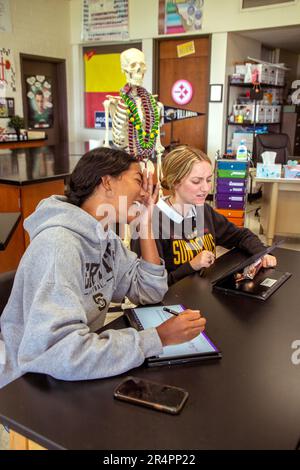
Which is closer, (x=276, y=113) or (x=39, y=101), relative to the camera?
(x=39, y=101)

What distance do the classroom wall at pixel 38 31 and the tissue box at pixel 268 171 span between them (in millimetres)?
3551

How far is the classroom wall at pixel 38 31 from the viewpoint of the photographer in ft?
19.4

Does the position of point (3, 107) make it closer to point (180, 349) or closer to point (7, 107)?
point (7, 107)

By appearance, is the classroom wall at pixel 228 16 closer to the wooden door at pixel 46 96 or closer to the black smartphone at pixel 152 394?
the wooden door at pixel 46 96

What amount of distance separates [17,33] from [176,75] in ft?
7.34

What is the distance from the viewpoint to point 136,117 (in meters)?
3.71

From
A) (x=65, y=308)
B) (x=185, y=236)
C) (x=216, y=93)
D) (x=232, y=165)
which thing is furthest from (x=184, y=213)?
(x=216, y=93)

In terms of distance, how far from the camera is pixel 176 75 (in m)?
6.32

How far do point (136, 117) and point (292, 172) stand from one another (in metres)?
1.54

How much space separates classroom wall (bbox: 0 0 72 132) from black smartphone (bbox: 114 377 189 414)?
5.63 m

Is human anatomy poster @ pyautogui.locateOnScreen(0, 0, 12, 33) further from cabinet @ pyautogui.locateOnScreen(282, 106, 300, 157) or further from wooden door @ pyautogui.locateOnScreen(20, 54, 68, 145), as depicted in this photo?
cabinet @ pyautogui.locateOnScreen(282, 106, 300, 157)

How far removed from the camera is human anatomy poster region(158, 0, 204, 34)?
19.1 ft
